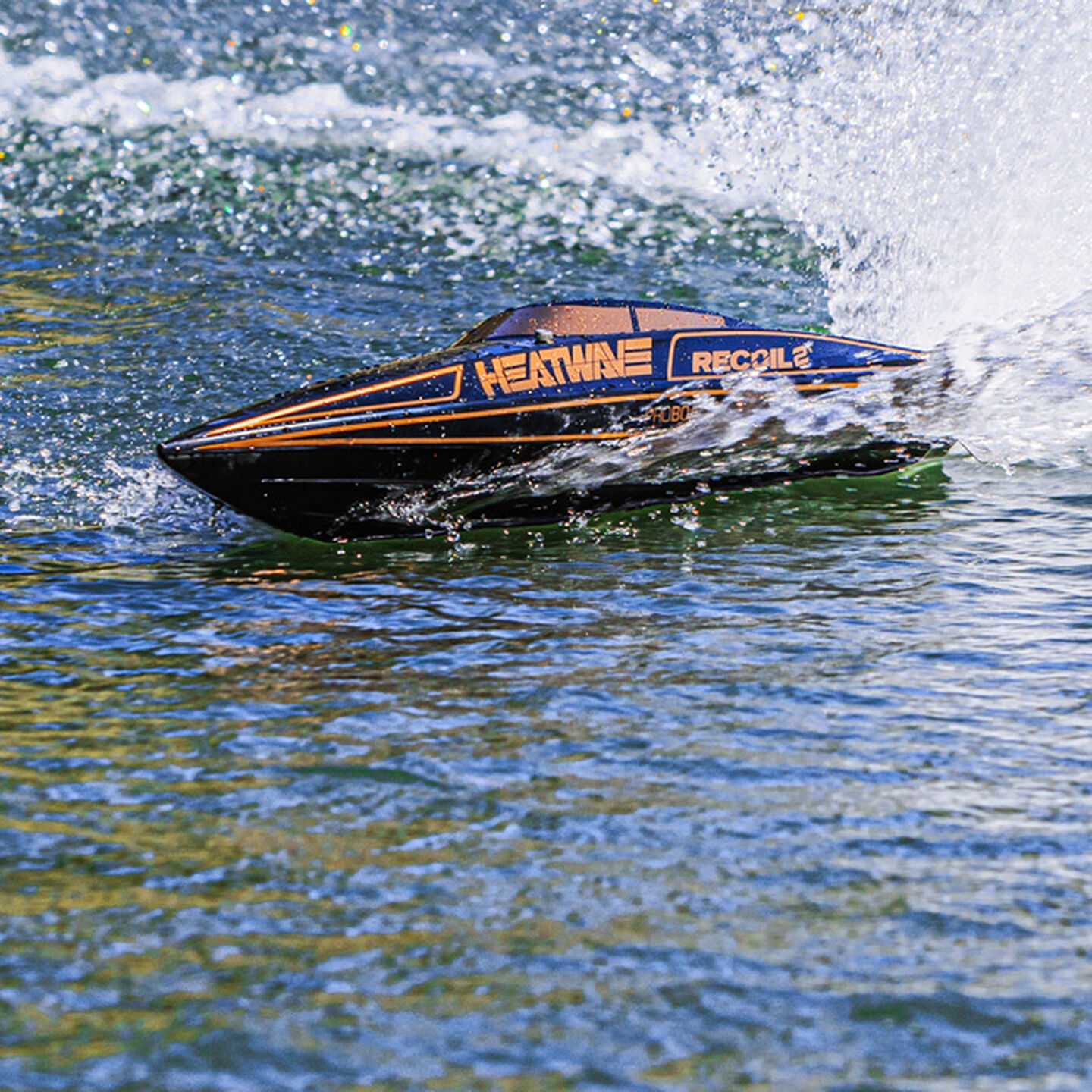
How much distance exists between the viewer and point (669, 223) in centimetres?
2205

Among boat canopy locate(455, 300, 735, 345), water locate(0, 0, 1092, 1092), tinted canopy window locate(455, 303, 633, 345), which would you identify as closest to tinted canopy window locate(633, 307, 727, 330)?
boat canopy locate(455, 300, 735, 345)

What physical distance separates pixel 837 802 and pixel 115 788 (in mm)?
3180

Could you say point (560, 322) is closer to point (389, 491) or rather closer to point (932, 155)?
point (389, 491)

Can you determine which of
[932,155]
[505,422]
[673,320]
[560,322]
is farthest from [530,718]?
[932,155]

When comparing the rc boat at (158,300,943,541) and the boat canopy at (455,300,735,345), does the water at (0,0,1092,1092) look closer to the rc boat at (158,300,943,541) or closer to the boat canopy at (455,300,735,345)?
the rc boat at (158,300,943,541)

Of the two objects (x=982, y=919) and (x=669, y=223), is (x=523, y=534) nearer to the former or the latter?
(x=982, y=919)

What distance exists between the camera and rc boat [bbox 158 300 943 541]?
33.6 feet

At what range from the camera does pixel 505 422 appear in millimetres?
10734

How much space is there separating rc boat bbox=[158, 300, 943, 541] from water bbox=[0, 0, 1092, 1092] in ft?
1.09

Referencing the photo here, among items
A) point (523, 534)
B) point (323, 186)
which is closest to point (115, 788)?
point (523, 534)

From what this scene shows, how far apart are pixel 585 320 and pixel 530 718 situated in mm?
5133

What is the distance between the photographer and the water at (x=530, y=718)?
15.0ft

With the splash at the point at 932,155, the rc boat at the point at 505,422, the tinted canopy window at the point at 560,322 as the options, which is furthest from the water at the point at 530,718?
the tinted canopy window at the point at 560,322

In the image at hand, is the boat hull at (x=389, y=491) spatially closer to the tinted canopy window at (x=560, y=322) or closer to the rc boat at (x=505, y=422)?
the rc boat at (x=505, y=422)
